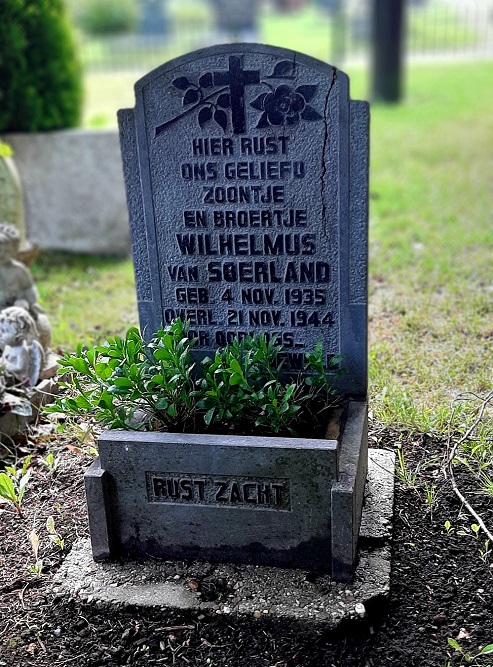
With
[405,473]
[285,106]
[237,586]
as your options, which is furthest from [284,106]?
[237,586]

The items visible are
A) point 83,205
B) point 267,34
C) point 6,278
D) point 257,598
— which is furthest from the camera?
point 267,34

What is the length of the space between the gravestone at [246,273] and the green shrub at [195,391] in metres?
0.13

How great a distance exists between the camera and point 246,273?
10.0 ft

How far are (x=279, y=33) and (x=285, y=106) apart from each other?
87.2ft

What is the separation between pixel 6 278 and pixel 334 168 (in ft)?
7.53

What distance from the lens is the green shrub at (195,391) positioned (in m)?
2.80

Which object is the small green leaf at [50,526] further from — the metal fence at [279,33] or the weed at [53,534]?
the metal fence at [279,33]

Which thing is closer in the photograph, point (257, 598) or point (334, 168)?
point (257, 598)

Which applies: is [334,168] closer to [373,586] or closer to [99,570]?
[373,586]

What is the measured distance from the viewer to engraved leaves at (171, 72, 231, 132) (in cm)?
287

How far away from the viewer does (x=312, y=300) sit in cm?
302

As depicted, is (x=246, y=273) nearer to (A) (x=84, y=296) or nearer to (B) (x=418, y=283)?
(B) (x=418, y=283)

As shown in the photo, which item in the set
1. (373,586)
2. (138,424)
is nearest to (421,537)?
(373,586)

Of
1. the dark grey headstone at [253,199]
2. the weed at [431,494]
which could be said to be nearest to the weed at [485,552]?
the weed at [431,494]
